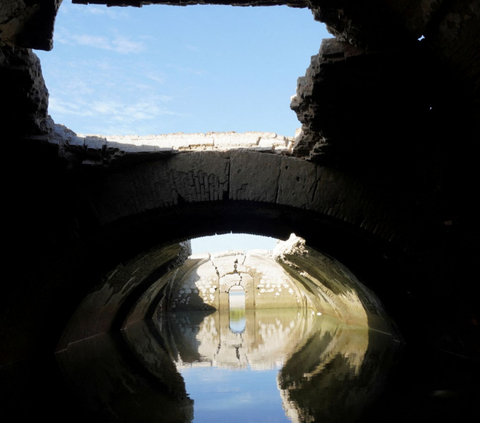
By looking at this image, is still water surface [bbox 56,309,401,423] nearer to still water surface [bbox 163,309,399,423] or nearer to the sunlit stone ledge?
still water surface [bbox 163,309,399,423]

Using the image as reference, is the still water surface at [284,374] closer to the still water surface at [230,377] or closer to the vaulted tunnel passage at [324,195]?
the still water surface at [230,377]

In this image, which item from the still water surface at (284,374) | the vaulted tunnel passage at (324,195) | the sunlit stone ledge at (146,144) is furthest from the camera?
the sunlit stone ledge at (146,144)

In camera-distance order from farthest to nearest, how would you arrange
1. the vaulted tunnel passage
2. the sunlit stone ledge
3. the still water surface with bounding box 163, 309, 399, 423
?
the sunlit stone ledge
the still water surface with bounding box 163, 309, 399, 423
the vaulted tunnel passage

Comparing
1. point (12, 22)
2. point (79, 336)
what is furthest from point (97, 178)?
point (79, 336)

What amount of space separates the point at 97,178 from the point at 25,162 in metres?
0.68

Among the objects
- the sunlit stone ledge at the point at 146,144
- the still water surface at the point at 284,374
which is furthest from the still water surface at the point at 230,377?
the sunlit stone ledge at the point at 146,144

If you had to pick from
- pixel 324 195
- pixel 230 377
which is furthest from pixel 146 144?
pixel 230 377

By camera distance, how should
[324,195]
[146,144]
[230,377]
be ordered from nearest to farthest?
[324,195], [146,144], [230,377]

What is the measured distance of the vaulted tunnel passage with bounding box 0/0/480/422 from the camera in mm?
3260

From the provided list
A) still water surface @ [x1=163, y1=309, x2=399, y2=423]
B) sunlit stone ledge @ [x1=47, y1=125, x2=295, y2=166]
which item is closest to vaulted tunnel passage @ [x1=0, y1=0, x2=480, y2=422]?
sunlit stone ledge @ [x1=47, y1=125, x2=295, y2=166]

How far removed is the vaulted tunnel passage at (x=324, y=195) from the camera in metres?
3.26

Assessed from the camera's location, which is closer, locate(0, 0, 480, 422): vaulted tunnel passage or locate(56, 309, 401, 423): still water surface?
locate(0, 0, 480, 422): vaulted tunnel passage

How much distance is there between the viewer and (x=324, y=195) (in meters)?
4.82

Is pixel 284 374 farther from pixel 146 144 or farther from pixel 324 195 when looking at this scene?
pixel 146 144
